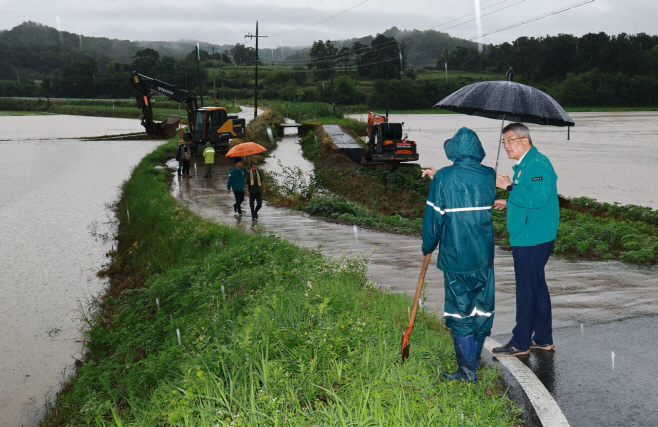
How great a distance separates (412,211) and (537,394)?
20.1 metres

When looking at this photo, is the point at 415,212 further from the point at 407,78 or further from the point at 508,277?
the point at 407,78

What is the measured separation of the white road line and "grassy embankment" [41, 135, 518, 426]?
9.7 inches

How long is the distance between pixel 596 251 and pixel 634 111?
10980 cm

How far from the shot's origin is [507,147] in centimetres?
521

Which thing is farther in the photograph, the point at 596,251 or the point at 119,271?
the point at 119,271

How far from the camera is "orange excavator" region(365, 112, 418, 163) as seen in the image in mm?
33062

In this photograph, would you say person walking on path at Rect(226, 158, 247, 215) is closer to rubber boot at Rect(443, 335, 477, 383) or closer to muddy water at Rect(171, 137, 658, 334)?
muddy water at Rect(171, 137, 658, 334)

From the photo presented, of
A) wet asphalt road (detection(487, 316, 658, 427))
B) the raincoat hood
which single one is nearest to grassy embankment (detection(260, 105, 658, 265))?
wet asphalt road (detection(487, 316, 658, 427))

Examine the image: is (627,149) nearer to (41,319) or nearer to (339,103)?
(41,319)

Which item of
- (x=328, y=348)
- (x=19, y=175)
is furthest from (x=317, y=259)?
(x=19, y=175)

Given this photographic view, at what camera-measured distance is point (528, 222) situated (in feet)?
17.0

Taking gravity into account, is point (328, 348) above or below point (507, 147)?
below

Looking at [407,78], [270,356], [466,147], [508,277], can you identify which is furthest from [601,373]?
[407,78]

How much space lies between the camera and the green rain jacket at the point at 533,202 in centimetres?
504
